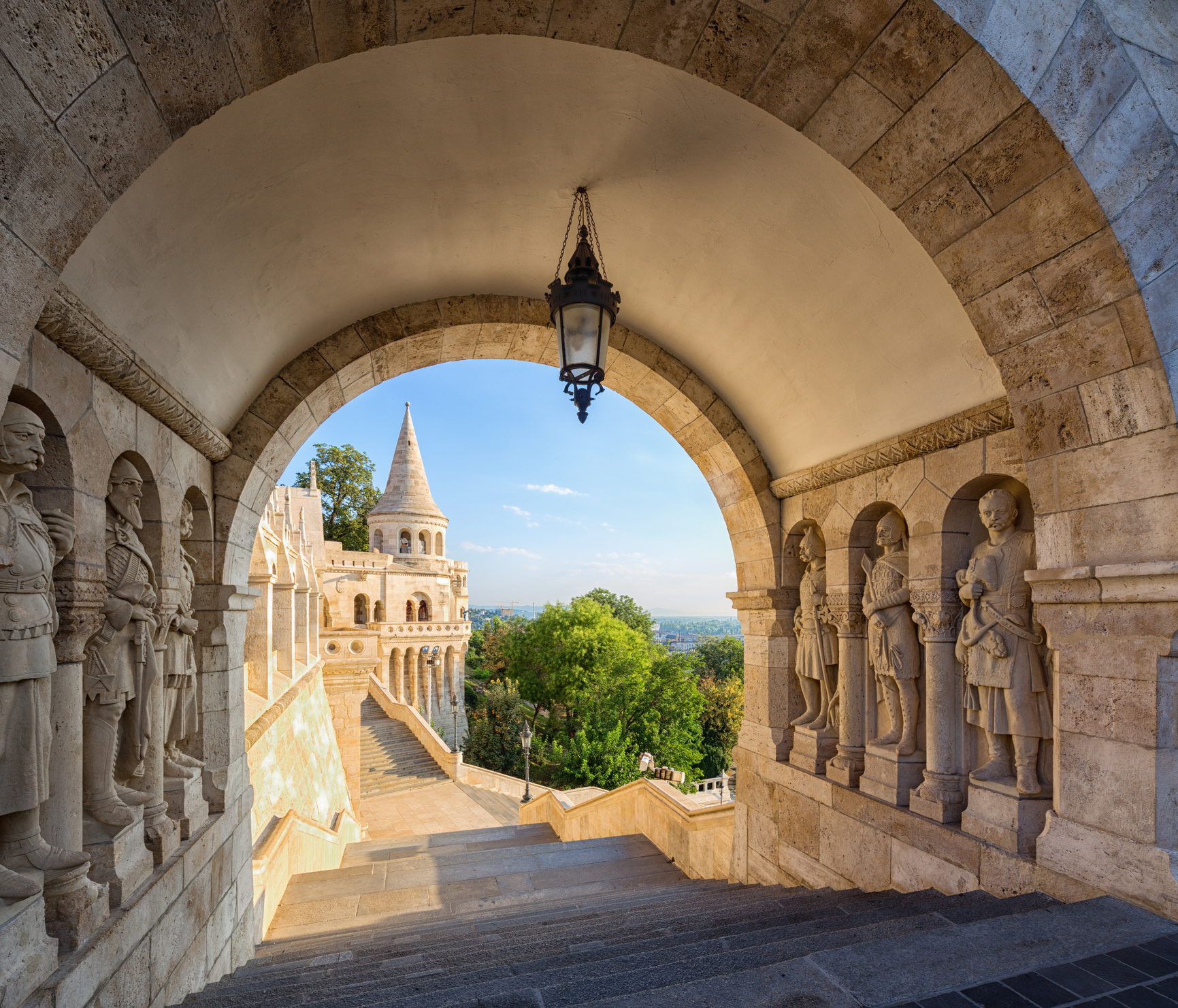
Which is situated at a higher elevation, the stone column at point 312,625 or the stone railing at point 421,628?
the stone column at point 312,625

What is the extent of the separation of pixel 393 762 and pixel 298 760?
9.22 metres

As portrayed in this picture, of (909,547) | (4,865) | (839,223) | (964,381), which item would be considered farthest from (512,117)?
(4,865)

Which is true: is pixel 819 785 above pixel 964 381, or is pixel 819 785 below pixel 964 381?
below

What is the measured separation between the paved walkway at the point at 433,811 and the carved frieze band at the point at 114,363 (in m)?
12.8

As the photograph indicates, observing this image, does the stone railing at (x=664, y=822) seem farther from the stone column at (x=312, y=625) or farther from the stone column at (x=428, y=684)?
the stone column at (x=428, y=684)

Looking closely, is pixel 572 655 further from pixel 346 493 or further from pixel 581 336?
pixel 581 336

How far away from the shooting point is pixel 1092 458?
262 cm

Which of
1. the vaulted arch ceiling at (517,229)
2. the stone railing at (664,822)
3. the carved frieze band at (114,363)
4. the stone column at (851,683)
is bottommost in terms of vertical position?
the stone railing at (664,822)

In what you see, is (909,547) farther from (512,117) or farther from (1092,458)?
(512,117)

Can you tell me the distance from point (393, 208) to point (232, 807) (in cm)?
390

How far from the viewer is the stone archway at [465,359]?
4.65 meters

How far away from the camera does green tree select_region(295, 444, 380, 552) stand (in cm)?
3378

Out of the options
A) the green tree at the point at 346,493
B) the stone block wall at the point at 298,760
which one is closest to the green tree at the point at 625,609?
the green tree at the point at 346,493

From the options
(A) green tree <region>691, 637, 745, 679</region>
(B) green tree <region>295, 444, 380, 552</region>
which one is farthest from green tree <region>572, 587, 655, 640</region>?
(B) green tree <region>295, 444, 380, 552</region>
